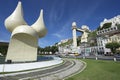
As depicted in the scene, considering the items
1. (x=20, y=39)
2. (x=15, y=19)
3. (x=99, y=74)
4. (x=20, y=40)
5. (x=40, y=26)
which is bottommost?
(x=99, y=74)

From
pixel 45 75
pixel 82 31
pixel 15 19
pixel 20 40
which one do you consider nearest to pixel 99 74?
pixel 45 75

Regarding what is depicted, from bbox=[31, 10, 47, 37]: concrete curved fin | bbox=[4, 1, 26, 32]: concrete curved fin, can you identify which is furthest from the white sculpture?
bbox=[4, 1, 26, 32]: concrete curved fin

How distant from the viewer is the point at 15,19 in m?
28.1

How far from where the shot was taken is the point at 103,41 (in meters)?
70.8

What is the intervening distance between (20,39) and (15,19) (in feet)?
16.5

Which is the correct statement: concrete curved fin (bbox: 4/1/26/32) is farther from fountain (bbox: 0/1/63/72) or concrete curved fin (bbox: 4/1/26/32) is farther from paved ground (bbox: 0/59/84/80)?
paved ground (bbox: 0/59/84/80)

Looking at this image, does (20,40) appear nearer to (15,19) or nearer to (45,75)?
(15,19)

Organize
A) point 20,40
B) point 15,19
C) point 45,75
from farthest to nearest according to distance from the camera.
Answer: point 15,19 < point 20,40 < point 45,75

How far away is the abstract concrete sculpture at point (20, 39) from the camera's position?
26.9m

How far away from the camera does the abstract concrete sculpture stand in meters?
26.9

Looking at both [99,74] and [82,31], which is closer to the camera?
[99,74]

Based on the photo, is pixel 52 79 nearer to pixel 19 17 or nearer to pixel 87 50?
pixel 19 17

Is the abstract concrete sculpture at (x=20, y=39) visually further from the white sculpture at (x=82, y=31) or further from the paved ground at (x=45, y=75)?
the white sculpture at (x=82, y=31)

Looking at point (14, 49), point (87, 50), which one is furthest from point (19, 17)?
point (87, 50)
